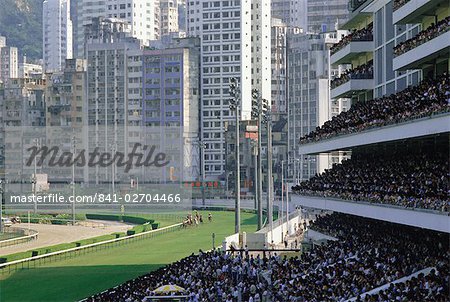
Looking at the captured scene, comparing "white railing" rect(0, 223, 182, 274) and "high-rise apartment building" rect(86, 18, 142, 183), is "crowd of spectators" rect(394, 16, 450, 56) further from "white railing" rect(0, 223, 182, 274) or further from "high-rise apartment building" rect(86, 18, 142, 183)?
"high-rise apartment building" rect(86, 18, 142, 183)

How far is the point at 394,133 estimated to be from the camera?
31.2 metres

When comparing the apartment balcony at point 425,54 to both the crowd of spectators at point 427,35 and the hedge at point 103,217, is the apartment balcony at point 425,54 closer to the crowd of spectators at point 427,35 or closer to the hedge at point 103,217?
the crowd of spectators at point 427,35

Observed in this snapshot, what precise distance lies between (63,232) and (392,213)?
2131 inches

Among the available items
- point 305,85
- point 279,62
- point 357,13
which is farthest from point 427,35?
point 279,62

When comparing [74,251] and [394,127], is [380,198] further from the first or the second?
[74,251]

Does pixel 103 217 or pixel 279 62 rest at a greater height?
pixel 279 62

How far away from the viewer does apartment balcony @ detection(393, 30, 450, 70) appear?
28506 millimetres

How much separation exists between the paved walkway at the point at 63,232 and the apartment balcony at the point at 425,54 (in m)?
37.6

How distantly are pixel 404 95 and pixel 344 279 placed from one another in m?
8.02

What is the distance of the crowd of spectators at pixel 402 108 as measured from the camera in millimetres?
27312

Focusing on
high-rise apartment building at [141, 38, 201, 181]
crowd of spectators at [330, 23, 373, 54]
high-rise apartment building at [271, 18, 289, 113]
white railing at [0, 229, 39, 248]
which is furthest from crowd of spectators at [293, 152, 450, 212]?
high-rise apartment building at [271, 18, 289, 113]

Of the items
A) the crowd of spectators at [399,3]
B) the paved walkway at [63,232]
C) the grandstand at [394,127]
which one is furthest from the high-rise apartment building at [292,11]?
the crowd of spectators at [399,3]

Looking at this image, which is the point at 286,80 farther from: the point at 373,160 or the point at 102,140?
the point at 373,160

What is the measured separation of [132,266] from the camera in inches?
2116
